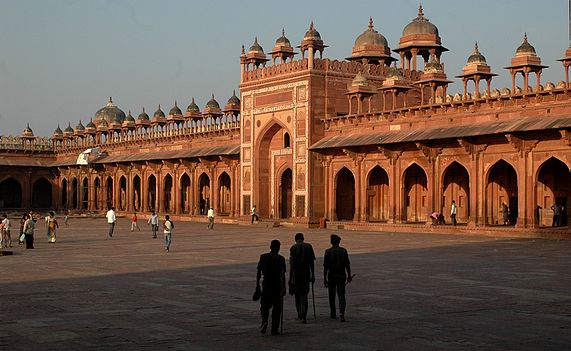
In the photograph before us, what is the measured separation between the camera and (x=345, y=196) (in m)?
39.0

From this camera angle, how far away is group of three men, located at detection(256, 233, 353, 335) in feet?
29.9

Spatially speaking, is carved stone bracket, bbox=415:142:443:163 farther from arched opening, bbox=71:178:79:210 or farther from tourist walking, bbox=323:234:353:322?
arched opening, bbox=71:178:79:210

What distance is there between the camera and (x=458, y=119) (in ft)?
101

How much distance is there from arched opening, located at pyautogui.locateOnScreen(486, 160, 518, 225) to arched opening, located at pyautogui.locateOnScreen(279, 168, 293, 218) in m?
12.4

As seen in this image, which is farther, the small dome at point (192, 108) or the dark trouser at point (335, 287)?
the small dome at point (192, 108)

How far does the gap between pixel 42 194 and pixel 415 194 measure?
141 feet

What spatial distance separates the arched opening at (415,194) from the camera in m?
35.2

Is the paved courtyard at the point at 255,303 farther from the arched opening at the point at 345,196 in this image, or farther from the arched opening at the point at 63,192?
the arched opening at the point at 63,192

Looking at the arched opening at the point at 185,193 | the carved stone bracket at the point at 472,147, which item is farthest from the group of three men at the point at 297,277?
the arched opening at the point at 185,193

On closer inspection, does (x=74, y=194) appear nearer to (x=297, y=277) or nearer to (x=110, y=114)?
(x=110, y=114)

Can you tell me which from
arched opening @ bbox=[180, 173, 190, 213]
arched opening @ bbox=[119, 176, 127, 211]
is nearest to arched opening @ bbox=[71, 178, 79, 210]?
arched opening @ bbox=[119, 176, 127, 211]

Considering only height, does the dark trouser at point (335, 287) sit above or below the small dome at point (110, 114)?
below

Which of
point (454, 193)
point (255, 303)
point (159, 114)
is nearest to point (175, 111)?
point (159, 114)

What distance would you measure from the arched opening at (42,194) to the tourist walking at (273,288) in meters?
62.2
